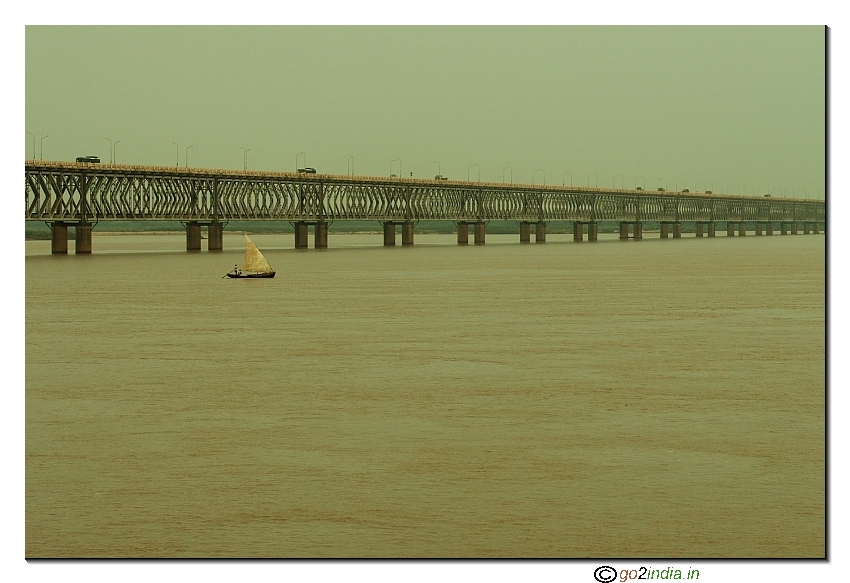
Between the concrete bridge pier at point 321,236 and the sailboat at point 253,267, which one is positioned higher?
the concrete bridge pier at point 321,236

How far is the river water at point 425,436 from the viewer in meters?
13.1

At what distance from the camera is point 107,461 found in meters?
16.6

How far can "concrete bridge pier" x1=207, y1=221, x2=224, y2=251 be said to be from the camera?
134875 millimetres

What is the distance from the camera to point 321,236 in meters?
155

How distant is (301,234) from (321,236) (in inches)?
88.6

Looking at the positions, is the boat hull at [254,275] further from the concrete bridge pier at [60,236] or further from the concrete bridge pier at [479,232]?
the concrete bridge pier at [479,232]

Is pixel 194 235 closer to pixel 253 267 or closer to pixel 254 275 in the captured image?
pixel 253 267

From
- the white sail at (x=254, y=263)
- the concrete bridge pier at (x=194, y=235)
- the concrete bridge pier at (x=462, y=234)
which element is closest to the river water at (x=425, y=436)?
the white sail at (x=254, y=263)

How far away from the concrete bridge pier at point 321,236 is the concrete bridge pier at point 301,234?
4.14 feet

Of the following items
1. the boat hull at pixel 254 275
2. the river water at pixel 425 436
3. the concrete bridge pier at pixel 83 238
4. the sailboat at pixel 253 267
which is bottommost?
the river water at pixel 425 436

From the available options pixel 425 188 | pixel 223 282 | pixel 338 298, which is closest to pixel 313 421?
pixel 338 298

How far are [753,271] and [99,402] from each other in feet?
198
